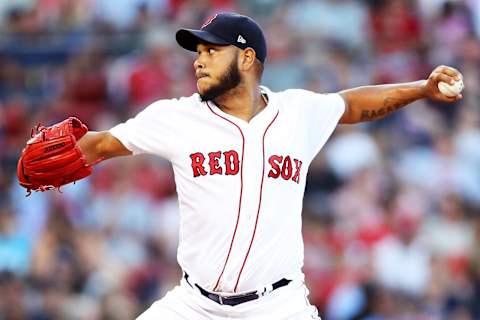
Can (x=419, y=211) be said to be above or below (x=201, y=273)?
below

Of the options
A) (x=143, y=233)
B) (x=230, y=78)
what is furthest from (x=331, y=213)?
(x=230, y=78)

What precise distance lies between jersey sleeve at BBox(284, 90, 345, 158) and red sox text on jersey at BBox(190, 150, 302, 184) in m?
0.20

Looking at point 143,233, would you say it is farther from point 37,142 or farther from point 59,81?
point 37,142

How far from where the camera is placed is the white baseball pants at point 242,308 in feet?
17.6

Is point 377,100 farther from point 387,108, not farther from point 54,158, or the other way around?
point 54,158

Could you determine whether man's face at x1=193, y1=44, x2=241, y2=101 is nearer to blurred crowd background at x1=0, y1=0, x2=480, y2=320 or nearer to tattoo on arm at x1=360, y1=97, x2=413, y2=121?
tattoo on arm at x1=360, y1=97, x2=413, y2=121

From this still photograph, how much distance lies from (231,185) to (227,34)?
71 cm

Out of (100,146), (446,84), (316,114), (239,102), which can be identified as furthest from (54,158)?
(446,84)

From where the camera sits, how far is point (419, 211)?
A: 9570 mm

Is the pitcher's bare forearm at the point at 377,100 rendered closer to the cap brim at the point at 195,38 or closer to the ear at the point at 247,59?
the ear at the point at 247,59

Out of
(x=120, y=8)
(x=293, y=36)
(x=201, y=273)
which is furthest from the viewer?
(x=120, y=8)

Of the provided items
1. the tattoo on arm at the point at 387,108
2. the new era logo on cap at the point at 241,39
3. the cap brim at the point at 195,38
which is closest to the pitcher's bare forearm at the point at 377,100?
the tattoo on arm at the point at 387,108

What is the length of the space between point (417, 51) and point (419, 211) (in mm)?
1679

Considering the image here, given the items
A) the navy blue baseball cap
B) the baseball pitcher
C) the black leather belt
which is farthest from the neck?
the black leather belt
